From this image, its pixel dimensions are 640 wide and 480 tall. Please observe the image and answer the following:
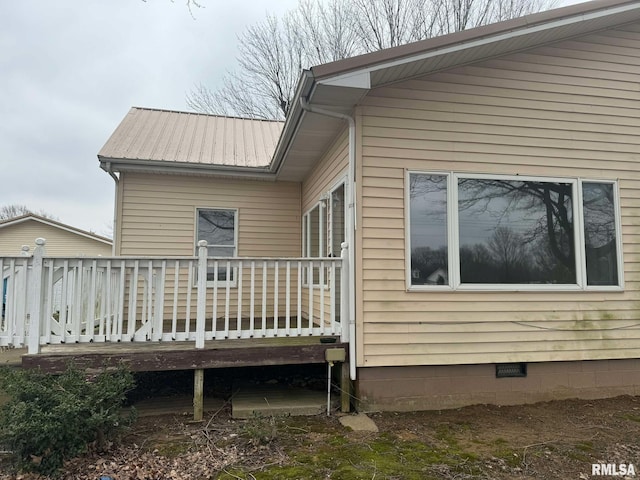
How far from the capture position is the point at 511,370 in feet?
15.6

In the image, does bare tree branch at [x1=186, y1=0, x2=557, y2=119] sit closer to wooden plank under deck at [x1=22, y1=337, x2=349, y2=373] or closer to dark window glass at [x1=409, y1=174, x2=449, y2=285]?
dark window glass at [x1=409, y1=174, x2=449, y2=285]

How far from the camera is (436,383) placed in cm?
455

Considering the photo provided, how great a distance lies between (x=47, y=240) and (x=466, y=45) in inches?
866

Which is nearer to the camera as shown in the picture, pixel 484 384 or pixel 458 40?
pixel 458 40

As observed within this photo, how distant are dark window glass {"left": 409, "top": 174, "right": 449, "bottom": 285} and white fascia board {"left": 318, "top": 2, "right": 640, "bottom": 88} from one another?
4.03 feet

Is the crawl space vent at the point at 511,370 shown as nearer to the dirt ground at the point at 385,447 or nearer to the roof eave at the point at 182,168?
the dirt ground at the point at 385,447

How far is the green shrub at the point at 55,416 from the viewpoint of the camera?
9.55 ft

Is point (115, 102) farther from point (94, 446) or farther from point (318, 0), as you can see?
point (94, 446)

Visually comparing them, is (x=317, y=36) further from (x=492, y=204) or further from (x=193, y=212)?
(x=492, y=204)

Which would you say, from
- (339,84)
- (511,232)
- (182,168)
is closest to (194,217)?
(182,168)

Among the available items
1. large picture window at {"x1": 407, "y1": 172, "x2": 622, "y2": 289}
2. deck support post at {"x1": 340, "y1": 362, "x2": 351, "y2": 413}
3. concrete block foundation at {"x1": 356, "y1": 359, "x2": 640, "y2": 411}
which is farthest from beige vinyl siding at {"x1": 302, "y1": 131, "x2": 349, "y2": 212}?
concrete block foundation at {"x1": 356, "y1": 359, "x2": 640, "y2": 411}

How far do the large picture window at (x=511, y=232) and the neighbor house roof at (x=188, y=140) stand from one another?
374 cm

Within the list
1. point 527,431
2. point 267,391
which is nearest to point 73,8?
point 267,391

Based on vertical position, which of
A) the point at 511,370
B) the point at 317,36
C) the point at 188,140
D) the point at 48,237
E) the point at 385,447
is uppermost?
the point at 317,36
